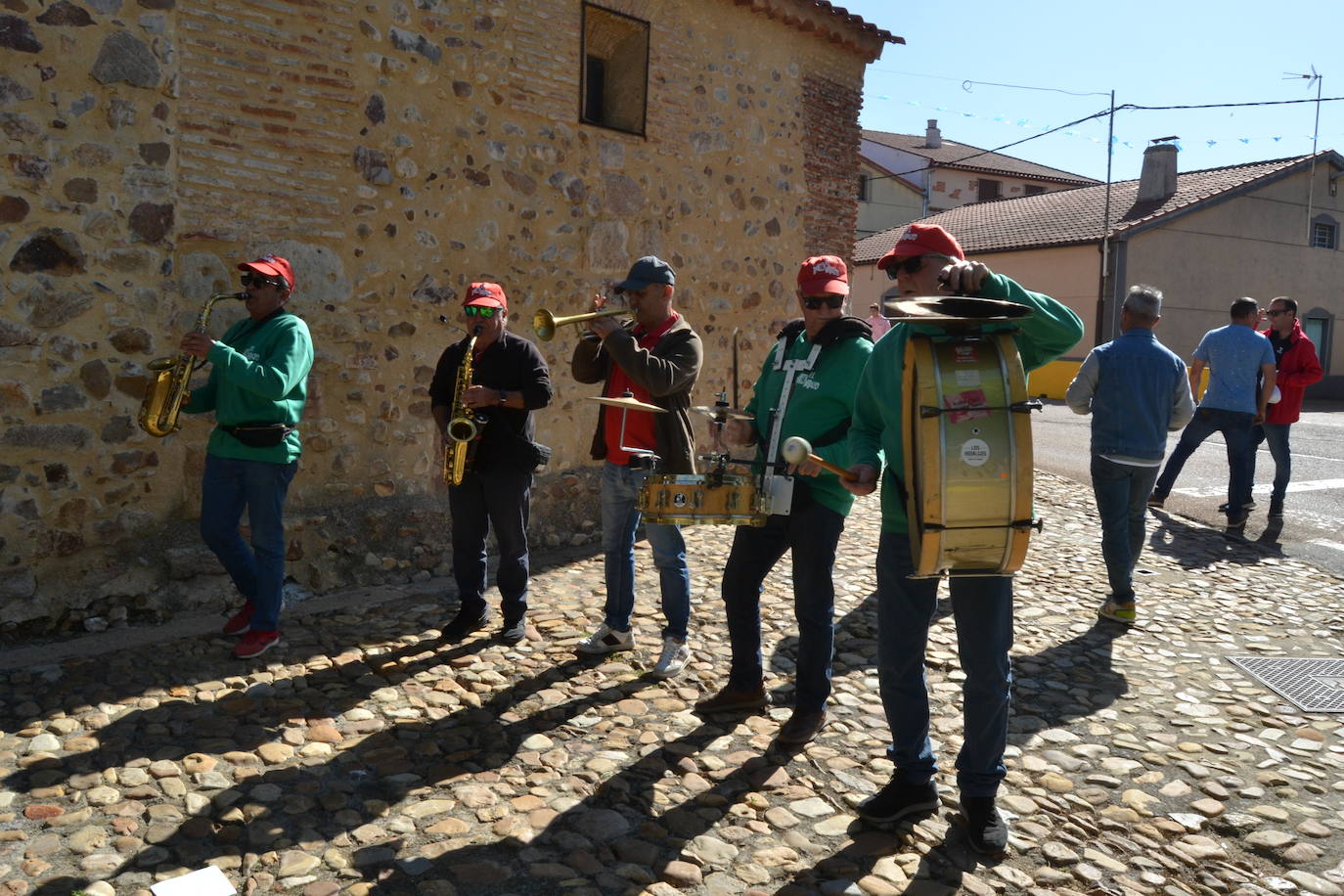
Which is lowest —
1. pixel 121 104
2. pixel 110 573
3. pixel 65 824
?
pixel 65 824

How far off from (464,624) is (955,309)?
10.6 feet

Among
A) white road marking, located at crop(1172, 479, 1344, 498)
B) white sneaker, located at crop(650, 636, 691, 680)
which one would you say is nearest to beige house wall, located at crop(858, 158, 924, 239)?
white road marking, located at crop(1172, 479, 1344, 498)

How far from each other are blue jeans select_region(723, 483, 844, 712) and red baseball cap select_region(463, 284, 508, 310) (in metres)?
1.83

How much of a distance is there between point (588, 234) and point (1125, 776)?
5.01m

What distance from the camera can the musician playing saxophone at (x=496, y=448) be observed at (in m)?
4.96

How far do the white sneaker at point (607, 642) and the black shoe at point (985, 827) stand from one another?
2.07 metres

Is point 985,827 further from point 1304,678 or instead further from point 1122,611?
point 1122,611

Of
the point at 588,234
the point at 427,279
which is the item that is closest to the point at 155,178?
the point at 427,279

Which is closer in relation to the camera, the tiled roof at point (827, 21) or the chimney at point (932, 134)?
the tiled roof at point (827, 21)

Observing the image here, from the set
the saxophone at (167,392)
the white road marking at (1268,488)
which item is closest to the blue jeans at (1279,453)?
the white road marking at (1268,488)

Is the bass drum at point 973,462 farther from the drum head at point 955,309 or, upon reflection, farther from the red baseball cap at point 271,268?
the red baseball cap at point 271,268

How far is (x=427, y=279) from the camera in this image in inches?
249

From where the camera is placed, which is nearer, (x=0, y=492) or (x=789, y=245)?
(x=0, y=492)

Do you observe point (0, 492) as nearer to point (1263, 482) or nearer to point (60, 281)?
point (60, 281)
